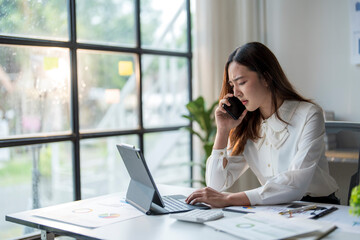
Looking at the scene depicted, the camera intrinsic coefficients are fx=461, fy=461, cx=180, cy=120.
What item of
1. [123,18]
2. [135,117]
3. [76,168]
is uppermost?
[123,18]

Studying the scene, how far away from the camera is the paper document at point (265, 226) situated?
138 centimetres

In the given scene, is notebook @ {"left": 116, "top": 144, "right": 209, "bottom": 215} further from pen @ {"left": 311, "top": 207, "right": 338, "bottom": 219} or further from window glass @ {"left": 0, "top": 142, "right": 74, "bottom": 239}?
window glass @ {"left": 0, "top": 142, "right": 74, "bottom": 239}

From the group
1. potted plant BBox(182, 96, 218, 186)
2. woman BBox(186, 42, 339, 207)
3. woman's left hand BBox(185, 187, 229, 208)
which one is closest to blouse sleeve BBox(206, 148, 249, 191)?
woman BBox(186, 42, 339, 207)

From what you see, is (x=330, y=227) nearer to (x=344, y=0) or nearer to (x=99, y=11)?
(x=99, y=11)

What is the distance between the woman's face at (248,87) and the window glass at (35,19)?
147 cm

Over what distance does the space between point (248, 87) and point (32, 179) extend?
1.70 metres

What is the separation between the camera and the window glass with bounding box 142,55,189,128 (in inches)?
153

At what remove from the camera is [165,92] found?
13.5 ft

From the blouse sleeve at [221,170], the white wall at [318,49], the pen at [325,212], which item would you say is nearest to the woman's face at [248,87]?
the blouse sleeve at [221,170]

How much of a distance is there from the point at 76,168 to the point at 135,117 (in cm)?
72

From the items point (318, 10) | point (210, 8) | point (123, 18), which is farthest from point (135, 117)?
point (318, 10)

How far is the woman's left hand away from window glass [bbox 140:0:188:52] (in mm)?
2205

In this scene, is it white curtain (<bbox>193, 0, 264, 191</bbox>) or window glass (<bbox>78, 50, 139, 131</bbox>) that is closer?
window glass (<bbox>78, 50, 139, 131</bbox>)

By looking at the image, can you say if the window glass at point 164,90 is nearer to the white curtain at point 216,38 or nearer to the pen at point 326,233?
the white curtain at point 216,38
